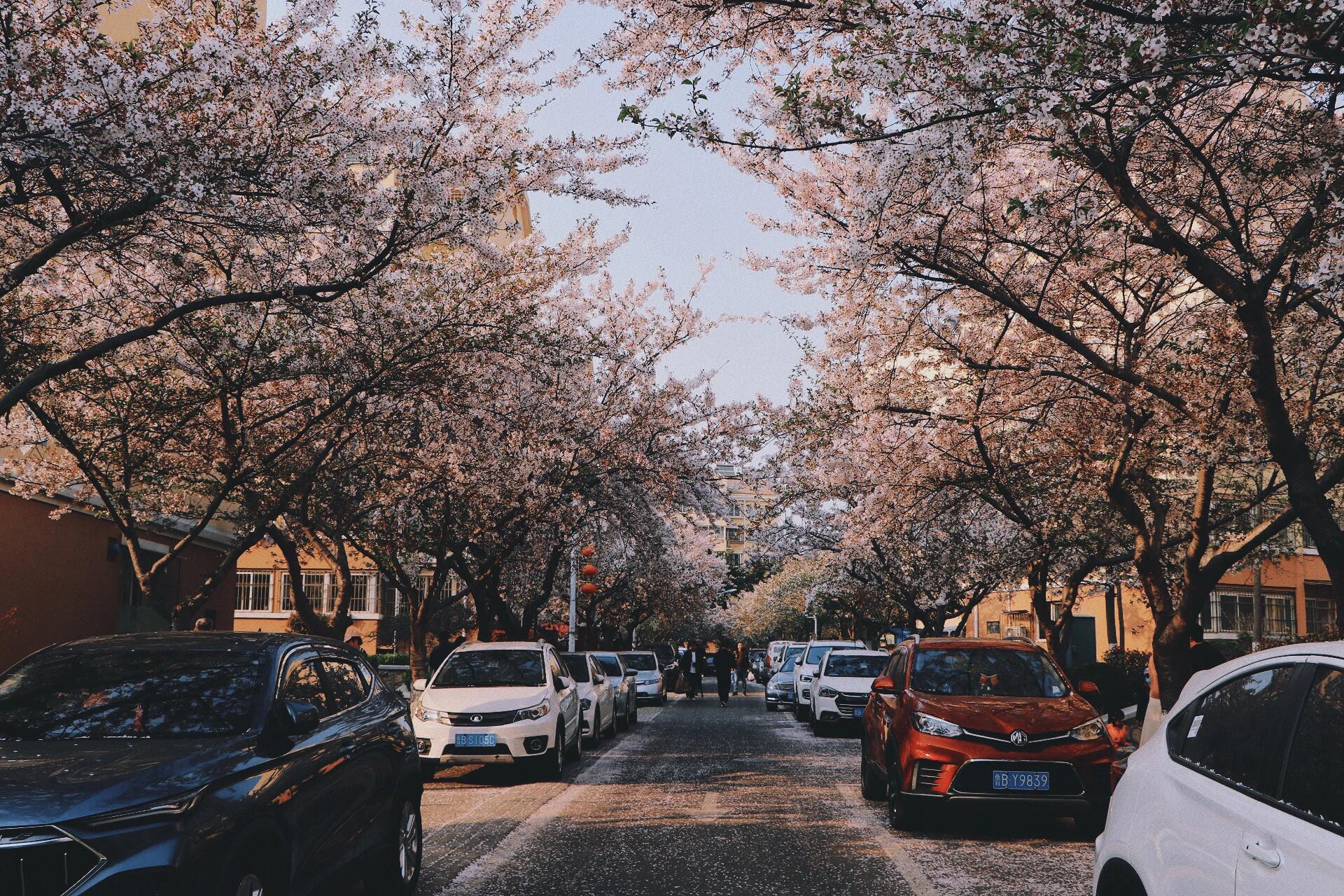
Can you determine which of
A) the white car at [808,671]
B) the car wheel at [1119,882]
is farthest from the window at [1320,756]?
the white car at [808,671]

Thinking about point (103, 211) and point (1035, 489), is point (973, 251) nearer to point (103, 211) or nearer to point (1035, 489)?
point (1035, 489)

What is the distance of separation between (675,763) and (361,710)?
935cm

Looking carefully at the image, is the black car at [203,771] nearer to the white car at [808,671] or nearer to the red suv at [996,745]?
the red suv at [996,745]

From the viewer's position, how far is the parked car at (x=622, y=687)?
74.5ft

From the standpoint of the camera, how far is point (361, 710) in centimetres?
674

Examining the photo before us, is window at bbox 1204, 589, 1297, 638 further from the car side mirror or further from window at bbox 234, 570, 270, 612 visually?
the car side mirror

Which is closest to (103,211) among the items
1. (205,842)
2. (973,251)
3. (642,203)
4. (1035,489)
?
(642,203)

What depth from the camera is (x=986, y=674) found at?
34.3 feet

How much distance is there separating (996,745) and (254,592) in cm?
4931

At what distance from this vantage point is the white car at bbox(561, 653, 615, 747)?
1788 cm

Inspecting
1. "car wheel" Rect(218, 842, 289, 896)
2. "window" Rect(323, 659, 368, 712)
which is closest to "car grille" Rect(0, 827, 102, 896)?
"car wheel" Rect(218, 842, 289, 896)

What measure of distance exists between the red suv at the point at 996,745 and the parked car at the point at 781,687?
18.9 meters

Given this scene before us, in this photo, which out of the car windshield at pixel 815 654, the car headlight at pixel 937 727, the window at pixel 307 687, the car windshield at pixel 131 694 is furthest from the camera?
the car windshield at pixel 815 654

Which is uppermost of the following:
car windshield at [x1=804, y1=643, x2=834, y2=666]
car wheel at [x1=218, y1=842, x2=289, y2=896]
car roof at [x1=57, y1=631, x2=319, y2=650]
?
car roof at [x1=57, y1=631, x2=319, y2=650]
